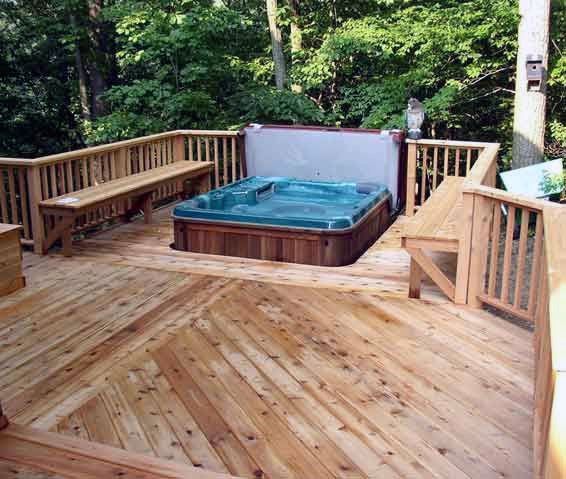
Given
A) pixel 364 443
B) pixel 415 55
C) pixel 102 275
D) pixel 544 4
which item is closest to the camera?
pixel 364 443

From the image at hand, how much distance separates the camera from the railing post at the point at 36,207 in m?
5.60

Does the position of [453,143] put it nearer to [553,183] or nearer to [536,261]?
[553,183]

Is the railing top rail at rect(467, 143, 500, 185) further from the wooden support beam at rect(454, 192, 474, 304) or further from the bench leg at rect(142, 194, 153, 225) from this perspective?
the bench leg at rect(142, 194, 153, 225)

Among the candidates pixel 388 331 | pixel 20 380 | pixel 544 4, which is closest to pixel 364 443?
pixel 388 331

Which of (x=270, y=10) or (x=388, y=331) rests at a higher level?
(x=270, y=10)

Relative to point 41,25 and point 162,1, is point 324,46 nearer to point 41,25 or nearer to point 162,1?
point 162,1

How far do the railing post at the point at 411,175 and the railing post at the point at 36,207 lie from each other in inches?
152

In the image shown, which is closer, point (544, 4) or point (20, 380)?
point (20, 380)

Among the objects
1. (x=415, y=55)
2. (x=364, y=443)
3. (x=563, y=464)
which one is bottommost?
(x=364, y=443)

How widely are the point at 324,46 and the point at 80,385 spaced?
313 inches

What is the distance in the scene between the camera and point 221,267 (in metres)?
5.36

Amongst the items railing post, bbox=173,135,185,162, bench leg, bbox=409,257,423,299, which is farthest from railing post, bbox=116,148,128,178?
bench leg, bbox=409,257,423,299

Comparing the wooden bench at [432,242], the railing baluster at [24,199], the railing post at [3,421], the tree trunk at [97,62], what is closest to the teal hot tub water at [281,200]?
the wooden bench at [432,242]

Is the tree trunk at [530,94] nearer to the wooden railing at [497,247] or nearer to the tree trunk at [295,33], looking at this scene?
the wooden railing at [497,247]
